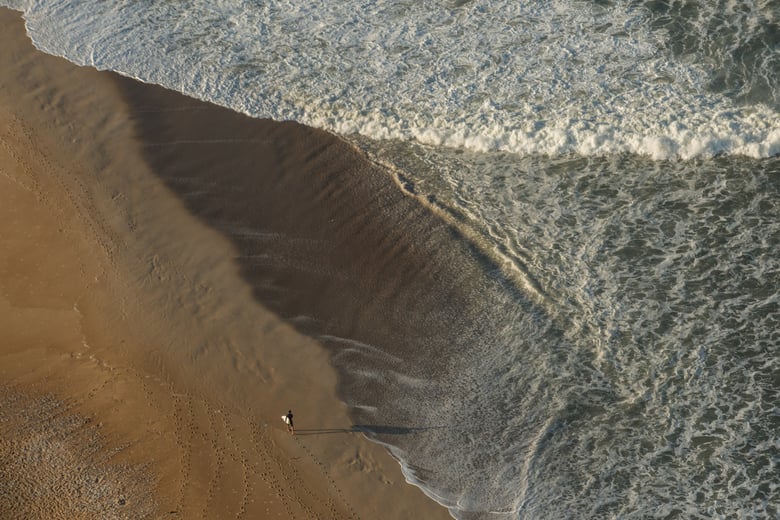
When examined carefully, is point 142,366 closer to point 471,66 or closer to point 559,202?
point 559,202

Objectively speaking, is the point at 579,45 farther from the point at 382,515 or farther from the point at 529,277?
Result: the point at 382,515

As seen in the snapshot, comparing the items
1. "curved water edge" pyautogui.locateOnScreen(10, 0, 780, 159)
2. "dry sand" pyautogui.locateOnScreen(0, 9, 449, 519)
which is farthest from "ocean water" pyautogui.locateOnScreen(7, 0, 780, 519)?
"dry sand" pyautogui.locateOnScreen(0, 9, 449, 519)

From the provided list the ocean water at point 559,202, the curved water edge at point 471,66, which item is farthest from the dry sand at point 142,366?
the curved water edge at point 471,66

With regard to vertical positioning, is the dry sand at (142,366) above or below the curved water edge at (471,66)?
below

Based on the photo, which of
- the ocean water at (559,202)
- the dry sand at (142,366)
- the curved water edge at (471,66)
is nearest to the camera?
the dry sand at (142,366)

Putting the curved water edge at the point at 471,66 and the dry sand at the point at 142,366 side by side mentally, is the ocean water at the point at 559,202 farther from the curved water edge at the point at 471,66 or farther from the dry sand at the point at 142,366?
the dry sand at the point at 142,366

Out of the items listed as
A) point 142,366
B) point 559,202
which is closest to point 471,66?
point 559,202

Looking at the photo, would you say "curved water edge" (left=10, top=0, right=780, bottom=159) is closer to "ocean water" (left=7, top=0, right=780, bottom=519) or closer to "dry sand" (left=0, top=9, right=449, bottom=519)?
"ocean water" (left=7, top=0, right=780, bottom=519)

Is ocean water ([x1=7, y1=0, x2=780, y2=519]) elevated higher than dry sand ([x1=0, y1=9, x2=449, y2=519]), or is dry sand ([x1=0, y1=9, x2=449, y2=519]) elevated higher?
ocean water ([x1=7, y1=0, x2=780, y2=519])
